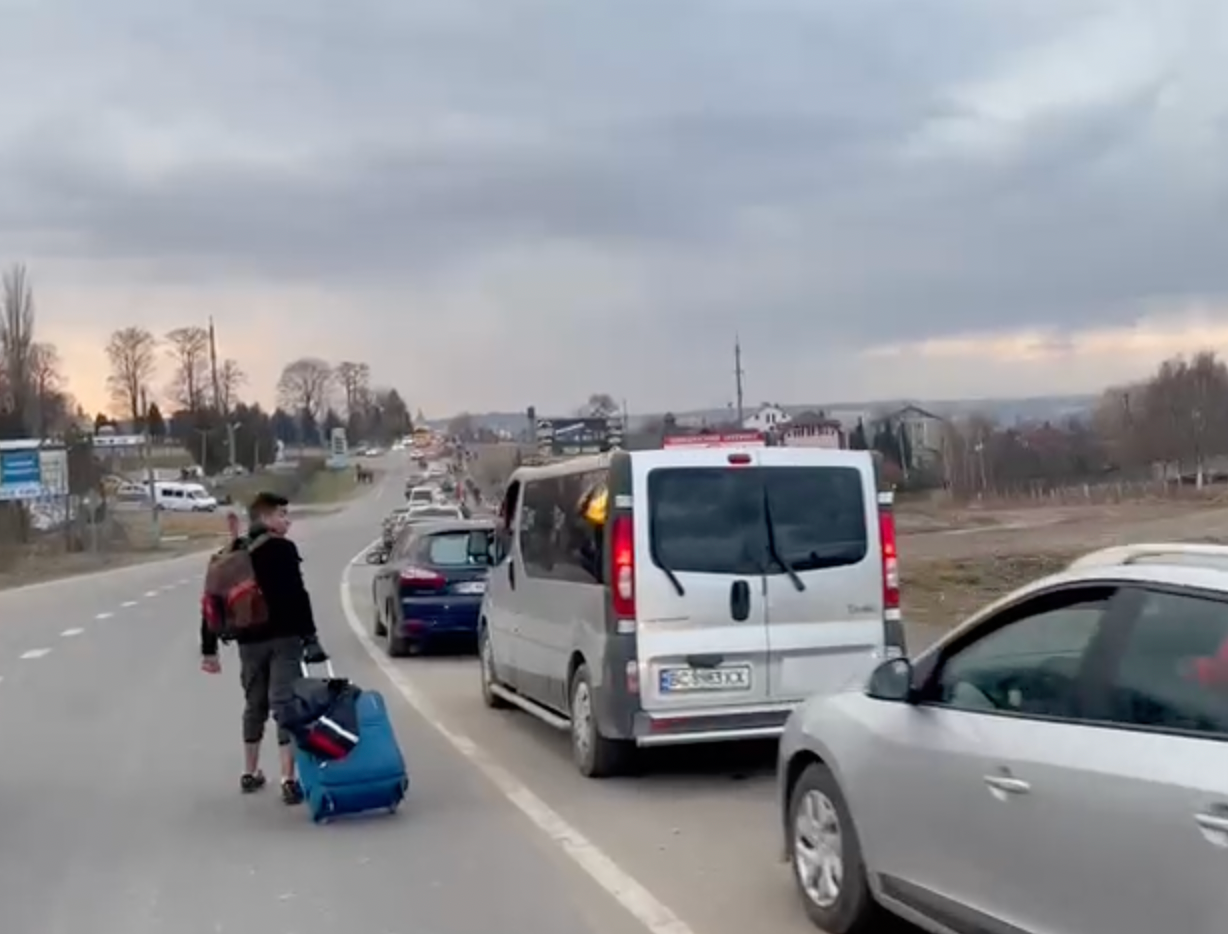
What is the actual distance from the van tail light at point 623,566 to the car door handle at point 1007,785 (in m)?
4.67

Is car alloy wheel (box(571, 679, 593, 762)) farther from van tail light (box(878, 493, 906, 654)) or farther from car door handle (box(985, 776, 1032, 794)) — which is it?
car door handle (box(985, 776, 1032, 794))

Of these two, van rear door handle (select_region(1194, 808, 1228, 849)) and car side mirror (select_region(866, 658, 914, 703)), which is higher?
car side mirror (select_region(866, 658, 914, 703))

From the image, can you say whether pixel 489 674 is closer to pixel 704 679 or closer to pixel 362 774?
pixel 704 679

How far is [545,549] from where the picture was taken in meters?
12.0

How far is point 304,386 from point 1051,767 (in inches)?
6899

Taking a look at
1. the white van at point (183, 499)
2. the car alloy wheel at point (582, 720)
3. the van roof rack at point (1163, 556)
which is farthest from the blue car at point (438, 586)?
the white van at point (183, 499)

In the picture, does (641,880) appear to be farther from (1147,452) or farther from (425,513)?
(1147,452)

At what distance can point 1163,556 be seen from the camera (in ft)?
17.5

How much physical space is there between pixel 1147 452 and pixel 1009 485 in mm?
14792

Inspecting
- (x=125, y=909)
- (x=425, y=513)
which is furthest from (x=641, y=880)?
(x=425, y=513)

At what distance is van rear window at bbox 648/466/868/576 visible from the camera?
402 inches

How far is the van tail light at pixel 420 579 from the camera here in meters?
19.4

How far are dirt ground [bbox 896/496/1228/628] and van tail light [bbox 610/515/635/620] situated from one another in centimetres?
1006

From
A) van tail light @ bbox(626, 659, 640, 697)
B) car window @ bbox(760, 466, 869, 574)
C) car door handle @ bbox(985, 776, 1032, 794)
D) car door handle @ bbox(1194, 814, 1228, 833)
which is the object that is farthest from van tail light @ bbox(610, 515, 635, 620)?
car door handle @ bbox(1194, 814, 1228, 833)
